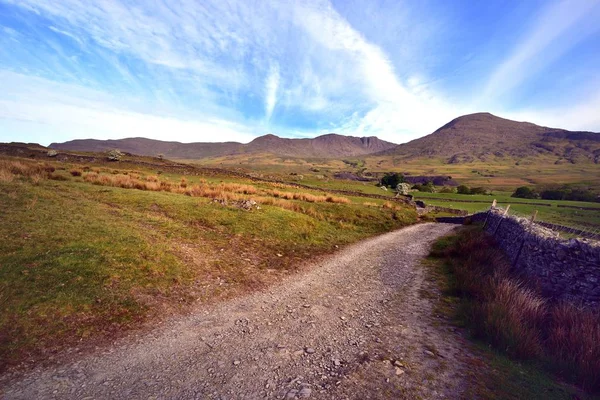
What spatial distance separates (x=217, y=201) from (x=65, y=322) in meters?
14.4

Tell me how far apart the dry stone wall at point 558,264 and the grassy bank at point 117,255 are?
29.7 feet

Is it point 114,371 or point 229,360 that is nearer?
point 114,371

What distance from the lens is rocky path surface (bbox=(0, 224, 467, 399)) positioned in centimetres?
473

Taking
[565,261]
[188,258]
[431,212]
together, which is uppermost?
[565,261]

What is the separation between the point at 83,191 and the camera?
57.4 feet

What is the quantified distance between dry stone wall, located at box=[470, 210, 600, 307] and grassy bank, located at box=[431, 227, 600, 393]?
22.6 inches

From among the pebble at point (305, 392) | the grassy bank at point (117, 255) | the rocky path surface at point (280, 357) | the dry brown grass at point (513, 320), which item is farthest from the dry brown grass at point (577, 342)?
the grassy bank at point (117, 255)

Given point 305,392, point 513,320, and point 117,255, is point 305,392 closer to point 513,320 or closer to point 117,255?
point 513,320

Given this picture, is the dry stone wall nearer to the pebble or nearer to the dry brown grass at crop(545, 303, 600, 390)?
the dry brown grass at crop(545, 303, 600, 390)

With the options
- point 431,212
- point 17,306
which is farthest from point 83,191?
point 431,212

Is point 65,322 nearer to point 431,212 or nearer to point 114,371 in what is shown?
point 114,371

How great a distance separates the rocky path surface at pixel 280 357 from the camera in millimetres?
4730

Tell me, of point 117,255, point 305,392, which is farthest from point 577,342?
point 117,255

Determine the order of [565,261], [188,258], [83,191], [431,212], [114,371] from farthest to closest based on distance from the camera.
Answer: [431,212] → [83,191] → [188,258] → [565,261] → [114,371]
